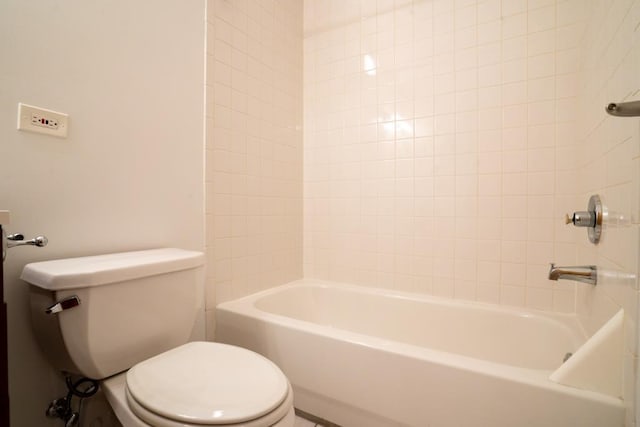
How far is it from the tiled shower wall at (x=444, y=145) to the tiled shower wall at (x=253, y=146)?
0.52 ft

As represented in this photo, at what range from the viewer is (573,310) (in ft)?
4.33

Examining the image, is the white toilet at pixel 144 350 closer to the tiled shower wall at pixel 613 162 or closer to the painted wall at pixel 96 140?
the painted wall at pixel 96 140

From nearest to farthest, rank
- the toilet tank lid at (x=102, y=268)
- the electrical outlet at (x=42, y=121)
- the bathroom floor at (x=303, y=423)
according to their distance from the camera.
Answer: the toilet tank lid at (x=102, y=268)
the electrical outlet at (x=42, y=121)
the bathroom floor at (x=303, y=423)

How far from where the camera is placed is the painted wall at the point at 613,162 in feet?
2.16

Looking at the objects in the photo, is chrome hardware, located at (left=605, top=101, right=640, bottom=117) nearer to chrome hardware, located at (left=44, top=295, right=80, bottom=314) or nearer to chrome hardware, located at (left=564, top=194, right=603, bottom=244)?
chrome hardware, located at (left=564, top=194, right=603, bottom=244)

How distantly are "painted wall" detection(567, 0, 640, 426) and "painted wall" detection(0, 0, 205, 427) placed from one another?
1.46 m

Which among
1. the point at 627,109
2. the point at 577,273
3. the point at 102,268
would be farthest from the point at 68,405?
the point at 577,273

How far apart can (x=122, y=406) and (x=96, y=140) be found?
0.86 m

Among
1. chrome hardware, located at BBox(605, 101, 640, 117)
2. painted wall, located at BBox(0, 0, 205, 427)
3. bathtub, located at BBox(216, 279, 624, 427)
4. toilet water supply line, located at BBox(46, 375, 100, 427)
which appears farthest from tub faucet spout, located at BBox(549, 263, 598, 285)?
toilet water supply line, located at BBox(46, 375, 100, 427)

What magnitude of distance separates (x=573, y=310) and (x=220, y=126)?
1.86 m

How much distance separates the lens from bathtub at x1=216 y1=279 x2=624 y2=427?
2.65 ft

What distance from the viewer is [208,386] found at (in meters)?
0.74

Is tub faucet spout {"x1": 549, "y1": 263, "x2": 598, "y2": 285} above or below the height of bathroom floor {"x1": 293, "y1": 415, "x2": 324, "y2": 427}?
above

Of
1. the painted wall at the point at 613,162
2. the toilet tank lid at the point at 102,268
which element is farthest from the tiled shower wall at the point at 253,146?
the painted wall at the point at 613,162
